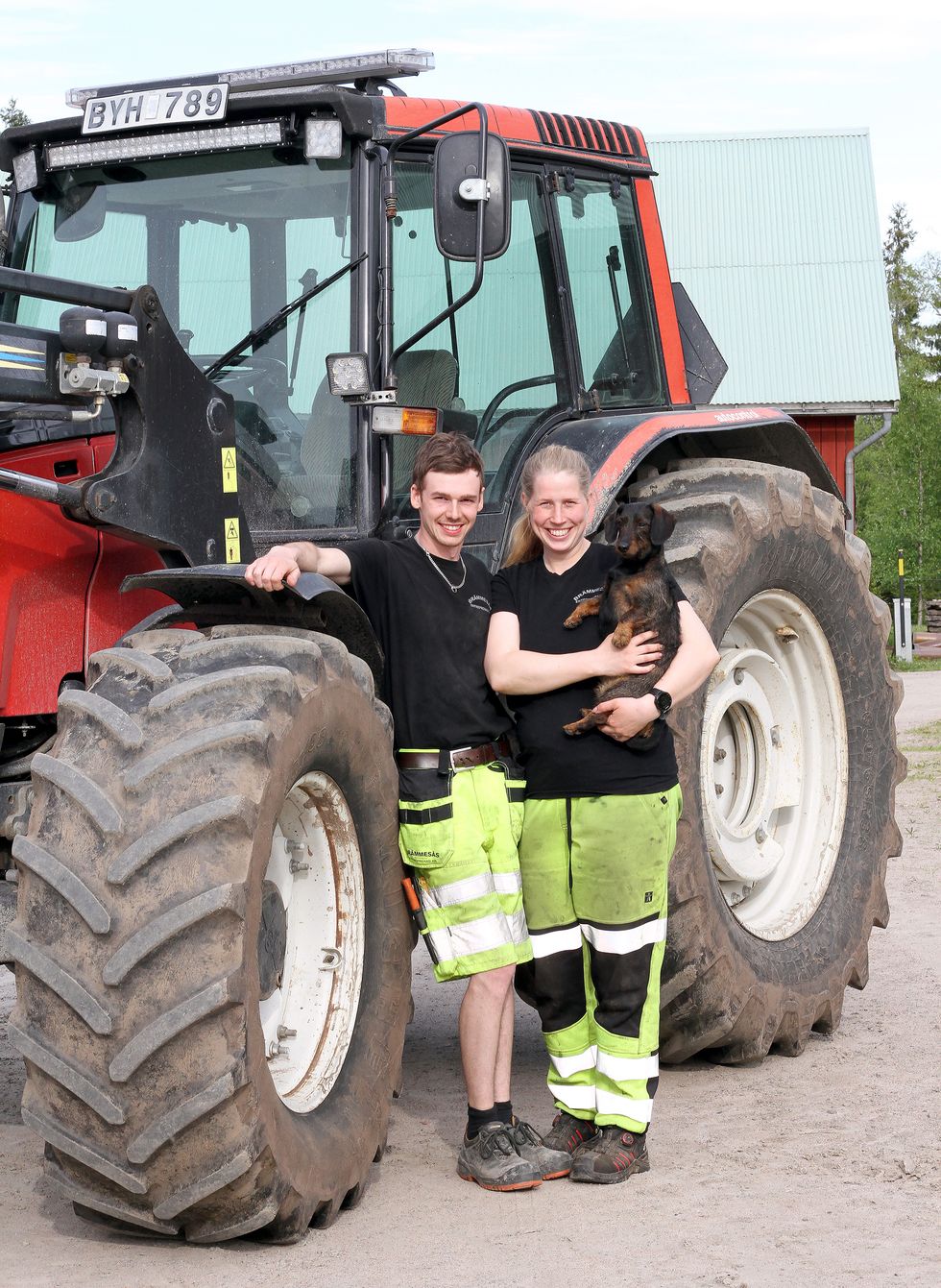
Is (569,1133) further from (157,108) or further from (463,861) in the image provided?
(157,108)

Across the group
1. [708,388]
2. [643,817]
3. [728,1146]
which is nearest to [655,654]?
[643,817]

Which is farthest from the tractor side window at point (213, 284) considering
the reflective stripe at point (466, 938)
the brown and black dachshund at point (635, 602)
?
the reflective stripe at point (466, 938)

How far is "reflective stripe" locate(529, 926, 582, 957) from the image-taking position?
164 inches

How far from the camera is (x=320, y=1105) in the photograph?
12.4ft

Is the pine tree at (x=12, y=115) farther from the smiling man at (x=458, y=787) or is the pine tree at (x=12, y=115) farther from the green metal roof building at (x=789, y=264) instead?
the smiling man at (x=458, y=787)

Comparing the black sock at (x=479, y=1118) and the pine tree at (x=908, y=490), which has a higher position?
the pine tree at (x=908, y=490)

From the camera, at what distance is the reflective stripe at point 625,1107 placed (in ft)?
13.5

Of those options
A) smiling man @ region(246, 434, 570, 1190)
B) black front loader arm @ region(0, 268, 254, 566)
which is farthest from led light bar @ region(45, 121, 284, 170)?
smiling man @ region(246, 434, 570, 1190)

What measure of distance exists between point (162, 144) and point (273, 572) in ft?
5.19

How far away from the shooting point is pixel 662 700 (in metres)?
4.11

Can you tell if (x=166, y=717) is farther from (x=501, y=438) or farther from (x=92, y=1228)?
(x=501, y=438)

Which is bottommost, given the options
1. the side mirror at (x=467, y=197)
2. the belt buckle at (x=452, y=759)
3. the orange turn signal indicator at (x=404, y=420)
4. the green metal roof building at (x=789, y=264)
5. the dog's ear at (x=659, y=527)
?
the belt buckle at (x=452, y=759)

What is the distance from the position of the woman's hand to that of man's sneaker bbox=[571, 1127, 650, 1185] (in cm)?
111

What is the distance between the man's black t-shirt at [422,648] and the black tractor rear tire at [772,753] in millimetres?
845
